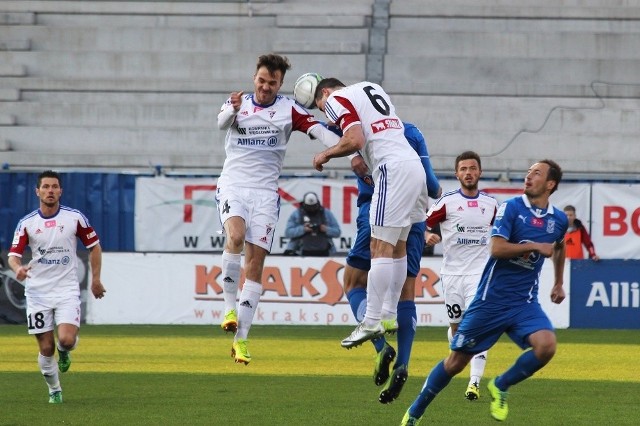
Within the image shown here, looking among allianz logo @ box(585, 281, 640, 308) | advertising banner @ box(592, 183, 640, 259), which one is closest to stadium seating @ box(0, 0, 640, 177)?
advertising banner @ box(592, 183, 640, 259)

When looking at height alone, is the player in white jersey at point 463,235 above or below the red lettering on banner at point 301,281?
above

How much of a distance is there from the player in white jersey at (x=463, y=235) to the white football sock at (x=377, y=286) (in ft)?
11.1

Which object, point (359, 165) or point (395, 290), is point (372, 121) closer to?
point (359, 165)

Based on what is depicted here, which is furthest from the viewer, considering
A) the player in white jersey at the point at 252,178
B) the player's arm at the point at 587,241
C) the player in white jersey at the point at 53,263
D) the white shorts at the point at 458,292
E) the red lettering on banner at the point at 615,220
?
the red lettering on banner at the point at 615,220

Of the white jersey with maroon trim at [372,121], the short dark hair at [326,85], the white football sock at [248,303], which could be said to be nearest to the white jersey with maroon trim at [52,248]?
the white football sock at [248,303]

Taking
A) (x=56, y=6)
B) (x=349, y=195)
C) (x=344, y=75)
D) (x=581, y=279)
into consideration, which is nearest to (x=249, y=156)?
(x=581, y=279)

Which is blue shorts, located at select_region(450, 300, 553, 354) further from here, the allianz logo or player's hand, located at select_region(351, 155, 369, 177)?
the allianz logo

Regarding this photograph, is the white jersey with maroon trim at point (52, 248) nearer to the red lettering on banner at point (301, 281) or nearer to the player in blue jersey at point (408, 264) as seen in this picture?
the player in blue jersey at point (408, 264)

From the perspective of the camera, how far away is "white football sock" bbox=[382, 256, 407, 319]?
414 inches

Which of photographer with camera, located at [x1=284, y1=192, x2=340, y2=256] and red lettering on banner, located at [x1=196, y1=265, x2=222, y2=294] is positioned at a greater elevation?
photographer with camera, located at [x1=284, y1=192, x2=340, y2=256]

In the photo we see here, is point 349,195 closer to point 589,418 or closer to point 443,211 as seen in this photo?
point 443,211

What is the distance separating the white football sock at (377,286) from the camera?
34.0 ft

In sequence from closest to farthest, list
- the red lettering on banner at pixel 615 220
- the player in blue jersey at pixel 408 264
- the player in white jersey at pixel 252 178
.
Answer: the player in blue jersey at pixel 408 264, the player in white jersey at pixel 252 178, the red lettering on banner at pixel 615 220

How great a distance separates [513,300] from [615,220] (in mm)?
15464
